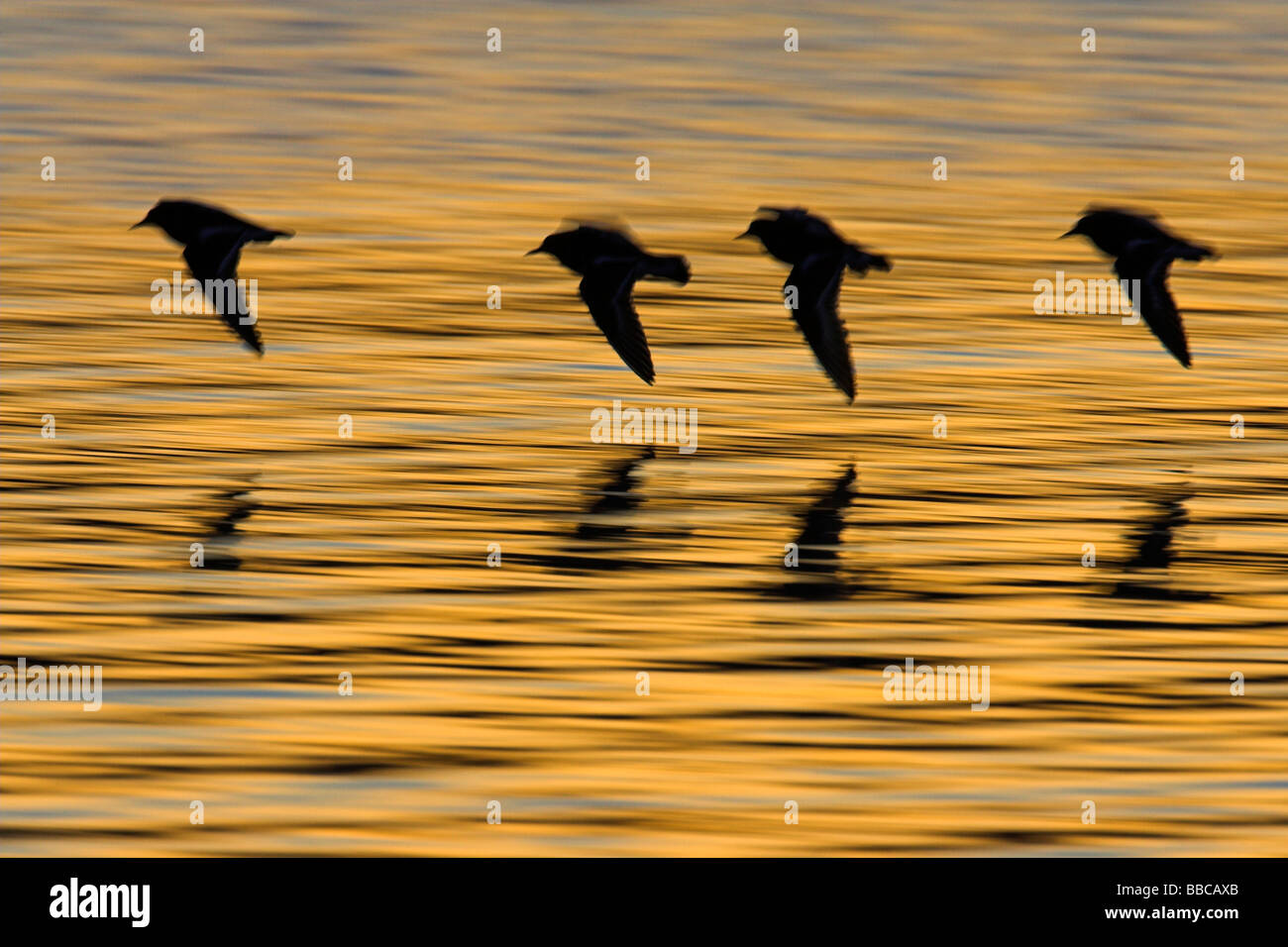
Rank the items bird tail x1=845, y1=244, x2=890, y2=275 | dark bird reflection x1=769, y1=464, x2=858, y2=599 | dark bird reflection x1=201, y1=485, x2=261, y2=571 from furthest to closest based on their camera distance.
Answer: bird tail x1=845, y1=244, x2=890, y2=275 < dark bird reflection x1=201, y1=485, x2=261, y2=571 < dark bird reflection x1=769, y1=464, x2=858, y2=599

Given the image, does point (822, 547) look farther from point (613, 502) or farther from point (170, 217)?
point (170, 217)

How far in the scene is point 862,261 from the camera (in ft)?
54.1

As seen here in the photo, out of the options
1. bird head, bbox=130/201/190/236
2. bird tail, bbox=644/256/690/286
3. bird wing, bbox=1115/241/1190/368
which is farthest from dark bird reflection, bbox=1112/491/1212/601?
bird head, bbox=130/201/190/236

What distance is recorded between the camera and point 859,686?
1208 cm

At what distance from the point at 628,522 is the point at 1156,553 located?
9.33 ft

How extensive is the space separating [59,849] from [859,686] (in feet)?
12.6

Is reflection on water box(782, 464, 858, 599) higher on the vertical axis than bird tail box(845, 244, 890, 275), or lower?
lower

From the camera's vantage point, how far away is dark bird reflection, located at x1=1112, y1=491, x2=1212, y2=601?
13.8 meters

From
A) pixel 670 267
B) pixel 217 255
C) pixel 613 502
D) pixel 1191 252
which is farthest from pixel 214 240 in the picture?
pixel 1191 252

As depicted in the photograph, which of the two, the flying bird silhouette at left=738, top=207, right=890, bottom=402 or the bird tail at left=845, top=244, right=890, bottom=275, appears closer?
the bird tail at left=845, top=244, right=890, bottom=275

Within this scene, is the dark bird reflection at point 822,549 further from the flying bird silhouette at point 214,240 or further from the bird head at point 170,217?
the bird head at point 170,217

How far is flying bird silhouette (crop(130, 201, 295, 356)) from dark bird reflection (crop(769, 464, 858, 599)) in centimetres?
369

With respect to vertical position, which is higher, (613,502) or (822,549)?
(613,502)

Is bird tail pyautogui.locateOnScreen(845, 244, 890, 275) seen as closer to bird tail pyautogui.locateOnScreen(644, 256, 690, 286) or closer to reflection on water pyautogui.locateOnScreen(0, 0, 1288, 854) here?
bird tail pyautogui.locateOnScreen(644, 256, 690, 286)
